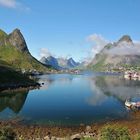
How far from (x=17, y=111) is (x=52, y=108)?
16793mm

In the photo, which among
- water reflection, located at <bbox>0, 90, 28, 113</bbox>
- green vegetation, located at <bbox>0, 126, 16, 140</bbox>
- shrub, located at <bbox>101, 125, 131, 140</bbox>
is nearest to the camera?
green vegetation, located at <bbox>0, 126, 16, 140</bbox>

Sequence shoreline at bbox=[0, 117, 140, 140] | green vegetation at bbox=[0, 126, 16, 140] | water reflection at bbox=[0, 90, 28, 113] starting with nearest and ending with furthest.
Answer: green vegetation at bbox=[0, 126, 16, 140]
shoreline at bbox=[0, 117, 140, 140]
water reflection at bbox=[0, 90, 28, 113]

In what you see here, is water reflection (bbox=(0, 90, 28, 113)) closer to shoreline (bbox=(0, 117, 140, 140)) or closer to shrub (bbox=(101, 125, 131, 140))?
shoreline (bbox=(0, 117, 140, 140))

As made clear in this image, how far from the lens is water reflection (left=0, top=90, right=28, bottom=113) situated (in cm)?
14301

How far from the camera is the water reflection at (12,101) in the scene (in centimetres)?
14301

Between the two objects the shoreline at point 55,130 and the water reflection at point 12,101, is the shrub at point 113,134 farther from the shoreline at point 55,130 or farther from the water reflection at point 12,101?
the water reflection at point 12,101

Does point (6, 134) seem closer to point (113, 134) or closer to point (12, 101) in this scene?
point (113, 134)

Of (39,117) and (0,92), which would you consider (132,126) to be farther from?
(0,92)

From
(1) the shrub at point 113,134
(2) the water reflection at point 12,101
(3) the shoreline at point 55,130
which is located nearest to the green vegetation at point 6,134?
(1) the shrub at point 113,134

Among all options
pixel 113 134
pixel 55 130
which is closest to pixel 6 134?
pixel 113 134

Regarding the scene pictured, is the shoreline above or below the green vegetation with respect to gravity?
below

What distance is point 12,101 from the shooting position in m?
163

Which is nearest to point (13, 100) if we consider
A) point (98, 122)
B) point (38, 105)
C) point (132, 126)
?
point (38, 105)

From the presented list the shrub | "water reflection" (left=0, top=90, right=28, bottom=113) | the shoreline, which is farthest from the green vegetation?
"water reflection" (left=0, top=90, right=28, bottom=113)
